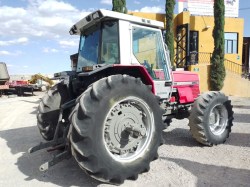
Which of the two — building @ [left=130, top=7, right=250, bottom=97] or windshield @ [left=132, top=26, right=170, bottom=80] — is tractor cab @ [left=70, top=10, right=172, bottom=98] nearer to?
windshield @ [left=132, top=26, right=170, bottom=80]

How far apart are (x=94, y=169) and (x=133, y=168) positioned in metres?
0.67

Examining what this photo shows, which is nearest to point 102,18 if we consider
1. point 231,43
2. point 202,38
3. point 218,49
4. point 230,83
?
point 218,49

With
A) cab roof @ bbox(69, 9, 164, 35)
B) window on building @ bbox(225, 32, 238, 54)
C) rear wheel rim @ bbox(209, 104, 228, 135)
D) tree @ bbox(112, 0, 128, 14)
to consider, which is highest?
tree @ bbox(112, 0, 128, 14)

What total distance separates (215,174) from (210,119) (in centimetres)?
201

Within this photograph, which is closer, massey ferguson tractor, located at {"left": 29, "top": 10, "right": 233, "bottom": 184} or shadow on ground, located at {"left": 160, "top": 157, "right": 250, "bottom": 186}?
massey ferguson tractor, located at {"left": 29, "top": 10, "right": 233, "bottom": 184}

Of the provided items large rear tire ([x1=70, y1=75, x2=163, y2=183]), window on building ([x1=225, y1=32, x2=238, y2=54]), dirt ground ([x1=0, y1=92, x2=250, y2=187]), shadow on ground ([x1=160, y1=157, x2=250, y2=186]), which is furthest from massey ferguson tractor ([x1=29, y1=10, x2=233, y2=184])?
window on building ([x1=225, y1=32, x2=238, y2=54])

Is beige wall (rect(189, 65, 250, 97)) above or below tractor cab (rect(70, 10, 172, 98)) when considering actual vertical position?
below

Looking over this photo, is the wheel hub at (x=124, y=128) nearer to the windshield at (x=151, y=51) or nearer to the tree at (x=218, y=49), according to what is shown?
the windshield at (x=151, y=51)

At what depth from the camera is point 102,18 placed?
469 cm

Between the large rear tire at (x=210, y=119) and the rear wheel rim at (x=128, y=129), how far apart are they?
1611 millimetres

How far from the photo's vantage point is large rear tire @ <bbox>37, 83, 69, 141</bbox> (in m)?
5.30

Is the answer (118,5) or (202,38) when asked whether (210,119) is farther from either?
(202,38)

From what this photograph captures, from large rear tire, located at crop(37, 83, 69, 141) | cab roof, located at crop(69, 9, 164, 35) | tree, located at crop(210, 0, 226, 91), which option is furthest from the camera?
tree, located at crop(210, 0, 226, 91)

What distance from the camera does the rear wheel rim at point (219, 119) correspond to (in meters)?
6.20
